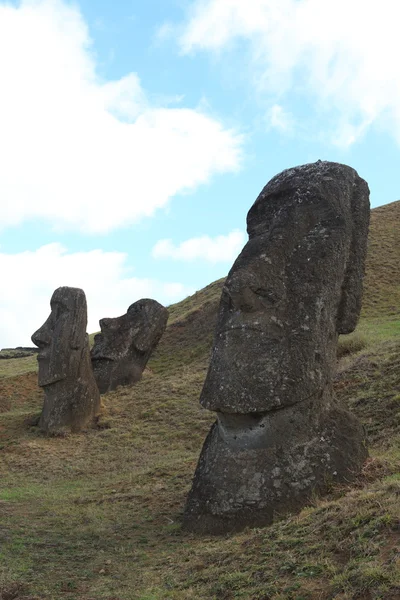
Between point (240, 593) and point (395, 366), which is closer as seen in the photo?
point (240, 593)

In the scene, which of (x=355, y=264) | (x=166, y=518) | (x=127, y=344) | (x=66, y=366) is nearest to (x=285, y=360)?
(x=355, y=264)

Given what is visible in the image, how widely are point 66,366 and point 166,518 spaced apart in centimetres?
944

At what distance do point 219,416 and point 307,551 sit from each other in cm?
310

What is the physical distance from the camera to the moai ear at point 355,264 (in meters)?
8.69

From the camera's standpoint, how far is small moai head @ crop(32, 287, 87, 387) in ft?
56.2

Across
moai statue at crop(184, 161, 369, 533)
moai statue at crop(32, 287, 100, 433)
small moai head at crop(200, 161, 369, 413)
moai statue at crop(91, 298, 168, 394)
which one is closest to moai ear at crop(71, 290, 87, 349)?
moai statue at crop(32, 287, 100, 433)

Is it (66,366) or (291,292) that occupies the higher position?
(291,292)

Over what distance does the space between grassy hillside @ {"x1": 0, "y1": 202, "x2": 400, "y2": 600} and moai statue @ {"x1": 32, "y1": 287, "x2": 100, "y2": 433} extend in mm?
633

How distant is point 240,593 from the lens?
486 cm

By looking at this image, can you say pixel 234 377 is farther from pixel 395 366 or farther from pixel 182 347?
pixel 182 347

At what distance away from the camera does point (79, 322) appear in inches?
687

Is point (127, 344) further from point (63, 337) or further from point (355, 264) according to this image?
point (355, 264)

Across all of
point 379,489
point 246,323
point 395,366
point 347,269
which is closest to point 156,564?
point 379,489

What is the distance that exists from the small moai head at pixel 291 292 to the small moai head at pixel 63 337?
9.31 meters
